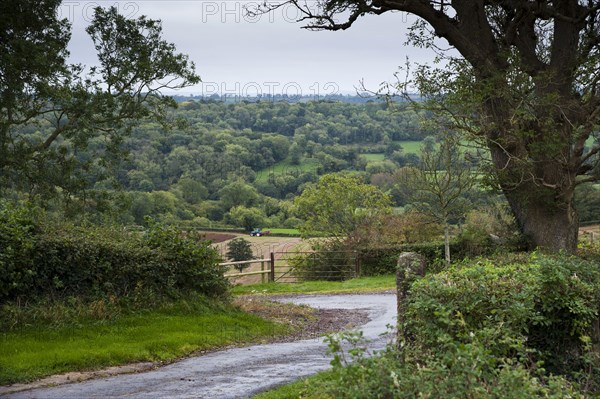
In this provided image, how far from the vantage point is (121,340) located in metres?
13.7

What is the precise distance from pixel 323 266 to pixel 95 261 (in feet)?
79.1

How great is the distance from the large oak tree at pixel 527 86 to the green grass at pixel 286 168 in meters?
61.7

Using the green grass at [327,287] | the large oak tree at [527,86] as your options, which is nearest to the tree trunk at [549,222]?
the large oak tree at [527,86]

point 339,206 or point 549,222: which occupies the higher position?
point 339,206

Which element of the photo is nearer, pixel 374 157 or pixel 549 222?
pixel 549 222

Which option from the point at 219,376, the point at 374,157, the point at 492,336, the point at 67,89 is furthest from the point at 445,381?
the point at 374,157

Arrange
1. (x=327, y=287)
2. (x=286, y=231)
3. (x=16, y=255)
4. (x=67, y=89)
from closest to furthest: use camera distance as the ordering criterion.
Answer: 1. (x=16, y=255)
2. (x=67, y=89)
3. (x=327, y=287)
4. (x=286, y=231)

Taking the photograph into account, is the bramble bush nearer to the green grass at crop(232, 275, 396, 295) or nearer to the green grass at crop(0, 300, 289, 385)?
the green grass at crop(0, 300, 289, 385)

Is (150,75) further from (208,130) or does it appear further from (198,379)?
(208,130)

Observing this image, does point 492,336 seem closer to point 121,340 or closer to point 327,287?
point 121,340

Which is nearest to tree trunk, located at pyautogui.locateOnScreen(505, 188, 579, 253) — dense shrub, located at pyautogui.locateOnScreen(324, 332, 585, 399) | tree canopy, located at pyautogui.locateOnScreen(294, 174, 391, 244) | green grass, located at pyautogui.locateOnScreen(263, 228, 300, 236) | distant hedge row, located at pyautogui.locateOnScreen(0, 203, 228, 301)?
distant hedge row, located at pyautogui.locateOnScreen(0, 203, 228, 301)

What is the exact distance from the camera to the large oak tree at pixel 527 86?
19062 mm

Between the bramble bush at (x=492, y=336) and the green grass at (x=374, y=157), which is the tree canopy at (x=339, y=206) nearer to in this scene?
the bramble bush at (x=492, y=336)

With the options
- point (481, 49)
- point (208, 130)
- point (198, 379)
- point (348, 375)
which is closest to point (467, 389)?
point (348, 375)
